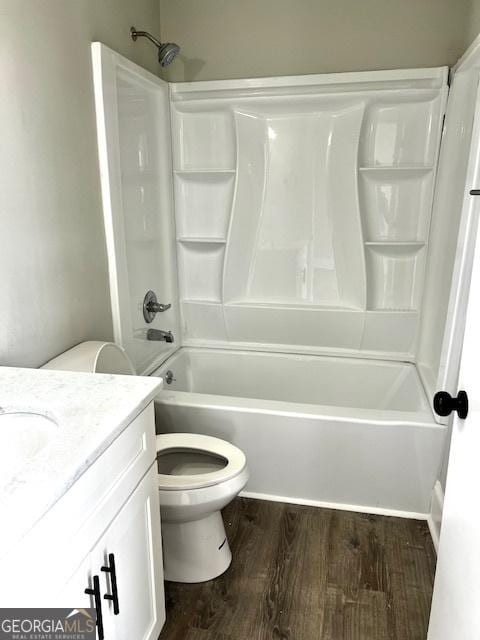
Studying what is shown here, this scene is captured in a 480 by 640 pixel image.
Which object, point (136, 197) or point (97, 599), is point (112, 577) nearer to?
point (97, 599)

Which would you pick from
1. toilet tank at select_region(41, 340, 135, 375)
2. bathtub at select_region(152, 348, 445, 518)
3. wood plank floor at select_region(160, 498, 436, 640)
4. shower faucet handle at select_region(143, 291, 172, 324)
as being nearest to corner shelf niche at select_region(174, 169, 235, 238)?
shower faucet handle at select_region(143, 291, 172, 324)

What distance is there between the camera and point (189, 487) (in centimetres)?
157

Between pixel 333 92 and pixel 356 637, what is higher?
pixel 333 92

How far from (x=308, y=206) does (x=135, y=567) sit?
1983mm

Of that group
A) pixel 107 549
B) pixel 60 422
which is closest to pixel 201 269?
pixel 60 422

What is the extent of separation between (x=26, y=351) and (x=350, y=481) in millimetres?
1426

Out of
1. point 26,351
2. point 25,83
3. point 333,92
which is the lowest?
point 26,351

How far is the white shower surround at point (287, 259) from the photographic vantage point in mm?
2049

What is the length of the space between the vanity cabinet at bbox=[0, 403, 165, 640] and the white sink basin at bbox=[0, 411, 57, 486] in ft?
0.62

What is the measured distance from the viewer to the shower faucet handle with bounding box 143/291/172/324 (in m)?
2.42

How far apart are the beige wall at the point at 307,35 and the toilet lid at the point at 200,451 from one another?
75.8 inches

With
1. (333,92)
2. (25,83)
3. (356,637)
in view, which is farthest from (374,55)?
(356,637)

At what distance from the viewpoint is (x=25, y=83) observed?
1508 mm

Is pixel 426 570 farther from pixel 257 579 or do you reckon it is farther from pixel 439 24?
pixel 439 24
